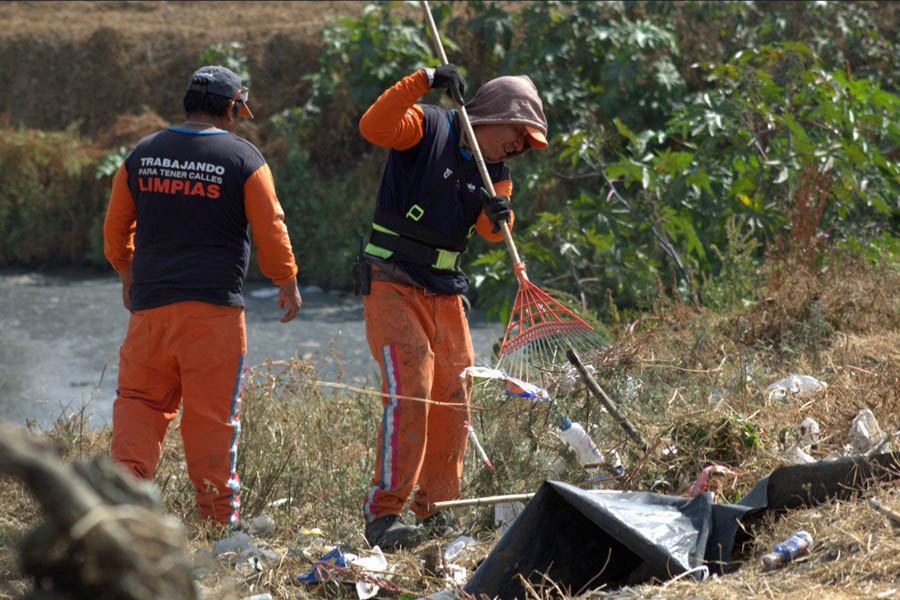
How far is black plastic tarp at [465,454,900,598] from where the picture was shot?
2865 mm

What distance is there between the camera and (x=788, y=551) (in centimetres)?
280

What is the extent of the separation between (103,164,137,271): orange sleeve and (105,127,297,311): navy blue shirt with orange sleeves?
0.01m

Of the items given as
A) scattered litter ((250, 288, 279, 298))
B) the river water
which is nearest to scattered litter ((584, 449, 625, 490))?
the river water

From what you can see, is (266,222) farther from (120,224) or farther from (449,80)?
(449,80)

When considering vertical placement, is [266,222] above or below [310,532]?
above

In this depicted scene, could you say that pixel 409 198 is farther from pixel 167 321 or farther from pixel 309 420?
pixel 309 420

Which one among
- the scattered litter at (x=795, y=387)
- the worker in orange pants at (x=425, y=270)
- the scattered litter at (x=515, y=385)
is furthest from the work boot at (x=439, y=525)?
the scattered litter at (x=795, y=387)

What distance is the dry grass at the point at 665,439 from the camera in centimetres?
282

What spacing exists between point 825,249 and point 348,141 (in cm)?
662

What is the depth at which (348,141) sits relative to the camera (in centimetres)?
1159

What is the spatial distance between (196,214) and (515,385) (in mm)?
1261

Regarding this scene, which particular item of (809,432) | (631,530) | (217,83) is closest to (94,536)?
(631,530)

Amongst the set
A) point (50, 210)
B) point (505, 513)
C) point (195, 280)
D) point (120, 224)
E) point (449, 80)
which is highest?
point (449, 80)

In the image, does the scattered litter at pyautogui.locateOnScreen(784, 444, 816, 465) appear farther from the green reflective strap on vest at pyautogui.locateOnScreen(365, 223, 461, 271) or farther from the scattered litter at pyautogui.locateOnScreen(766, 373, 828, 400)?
the green reflective strap on vest at pyautogui.locateOnScreen(365, 223, 461, 271)
